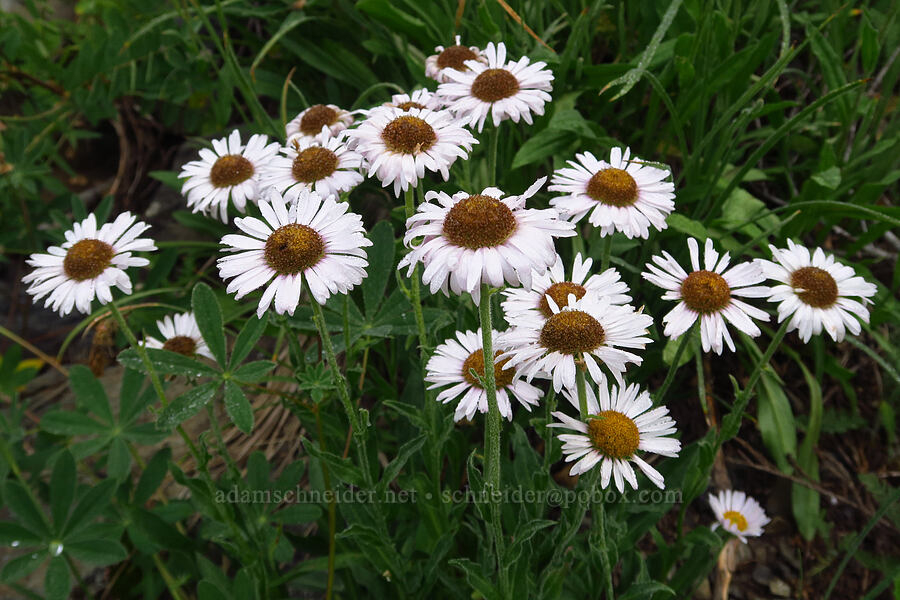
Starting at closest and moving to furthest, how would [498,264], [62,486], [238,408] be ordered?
1. [498,264]
2. [238,408]
3. [62,486]

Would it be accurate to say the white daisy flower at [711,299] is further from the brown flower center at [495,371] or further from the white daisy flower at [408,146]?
the white daisy flower at [408,146]

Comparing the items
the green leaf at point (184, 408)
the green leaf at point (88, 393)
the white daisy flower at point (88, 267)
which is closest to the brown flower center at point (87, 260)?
the white daisy flower at point (88, 267)

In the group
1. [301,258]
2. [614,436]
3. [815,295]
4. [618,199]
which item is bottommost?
[614,436]

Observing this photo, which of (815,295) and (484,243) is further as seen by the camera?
(815,295)

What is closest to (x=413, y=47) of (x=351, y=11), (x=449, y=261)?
(x=351, y=11)

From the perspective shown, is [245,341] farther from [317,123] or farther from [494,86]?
[494,86]

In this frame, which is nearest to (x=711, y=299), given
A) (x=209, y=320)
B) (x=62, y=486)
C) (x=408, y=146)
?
(x=408, y=146)

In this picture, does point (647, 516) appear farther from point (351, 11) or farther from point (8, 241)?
point (8, 241)

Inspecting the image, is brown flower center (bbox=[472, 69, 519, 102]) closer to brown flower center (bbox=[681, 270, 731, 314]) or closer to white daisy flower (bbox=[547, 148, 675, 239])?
white daisy flower (bbox=[547, 148, 675, 239])
